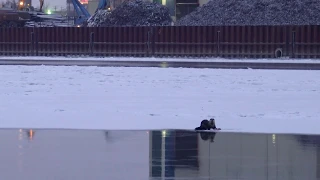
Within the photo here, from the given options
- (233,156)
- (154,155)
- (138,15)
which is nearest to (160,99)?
(154,155)

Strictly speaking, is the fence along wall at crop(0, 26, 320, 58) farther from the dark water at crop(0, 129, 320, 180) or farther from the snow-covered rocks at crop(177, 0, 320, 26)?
the dark water at crop(0, 129, 320, 180)

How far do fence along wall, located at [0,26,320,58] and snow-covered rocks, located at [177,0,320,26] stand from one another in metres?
7.00

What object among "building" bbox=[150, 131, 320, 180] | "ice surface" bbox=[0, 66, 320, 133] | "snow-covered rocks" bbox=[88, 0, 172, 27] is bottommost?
"building" bbox=[150, 131, 320, 180]

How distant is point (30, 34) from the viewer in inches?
2052

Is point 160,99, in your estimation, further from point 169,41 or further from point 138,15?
point 138,15

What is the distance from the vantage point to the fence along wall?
154 feet

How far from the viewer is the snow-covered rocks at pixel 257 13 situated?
55250 millimetres

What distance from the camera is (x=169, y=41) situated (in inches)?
1943

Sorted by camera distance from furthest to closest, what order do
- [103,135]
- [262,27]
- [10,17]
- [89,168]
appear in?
[10,17] → [262,27] → [103,135] → [89,168]

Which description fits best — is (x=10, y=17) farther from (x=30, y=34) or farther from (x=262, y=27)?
(x=262, y=27)

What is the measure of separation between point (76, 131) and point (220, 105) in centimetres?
583

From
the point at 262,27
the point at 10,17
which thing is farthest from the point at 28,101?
the point at 10,17

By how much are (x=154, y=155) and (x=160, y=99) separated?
922 centimetres

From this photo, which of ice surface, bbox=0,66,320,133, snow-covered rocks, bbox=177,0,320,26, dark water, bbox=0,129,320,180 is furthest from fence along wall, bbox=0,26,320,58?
dark water, bbox=0,129,320,180
